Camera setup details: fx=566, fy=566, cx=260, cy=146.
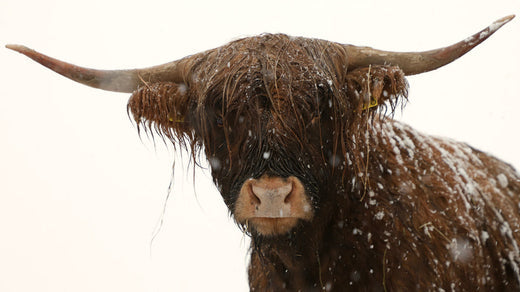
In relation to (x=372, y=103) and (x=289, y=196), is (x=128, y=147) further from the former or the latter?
(x=289, y=196)

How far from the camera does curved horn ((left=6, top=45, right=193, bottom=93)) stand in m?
3.09

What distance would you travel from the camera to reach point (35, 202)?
39.2 feet

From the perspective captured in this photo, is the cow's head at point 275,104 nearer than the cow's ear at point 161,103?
Yes

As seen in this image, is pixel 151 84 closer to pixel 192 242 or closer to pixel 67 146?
pixel 192 242

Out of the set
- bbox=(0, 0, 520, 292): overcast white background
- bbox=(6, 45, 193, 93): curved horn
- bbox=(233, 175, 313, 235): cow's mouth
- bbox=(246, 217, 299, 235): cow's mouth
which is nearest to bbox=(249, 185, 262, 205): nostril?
bbox=(233, 175, 313, 235): cow's mouth

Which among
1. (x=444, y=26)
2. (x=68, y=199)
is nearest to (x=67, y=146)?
(x=68, y=199)

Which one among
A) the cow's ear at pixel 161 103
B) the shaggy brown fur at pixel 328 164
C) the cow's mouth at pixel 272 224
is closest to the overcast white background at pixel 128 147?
the cow's ear at pixel 161 103

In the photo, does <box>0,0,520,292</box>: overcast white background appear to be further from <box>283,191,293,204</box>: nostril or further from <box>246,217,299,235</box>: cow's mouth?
<box>283,191,293,204</box>: nostril

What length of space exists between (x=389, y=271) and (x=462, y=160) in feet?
4.01

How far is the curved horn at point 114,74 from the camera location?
10.1ft

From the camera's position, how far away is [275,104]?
9.07 ft

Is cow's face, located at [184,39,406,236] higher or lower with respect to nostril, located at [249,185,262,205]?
higher

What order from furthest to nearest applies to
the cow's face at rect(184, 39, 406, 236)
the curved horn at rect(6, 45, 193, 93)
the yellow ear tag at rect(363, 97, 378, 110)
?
the curved horn at rect(6, 45, 193, 93), the yellow ear tag at rect(363, 97, 378, 110), the cow's face at rect(184, 39, 406, 236)

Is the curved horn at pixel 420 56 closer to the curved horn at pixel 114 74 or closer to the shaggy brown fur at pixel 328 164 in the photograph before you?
the shaggy brown fur at pixel 328 164
